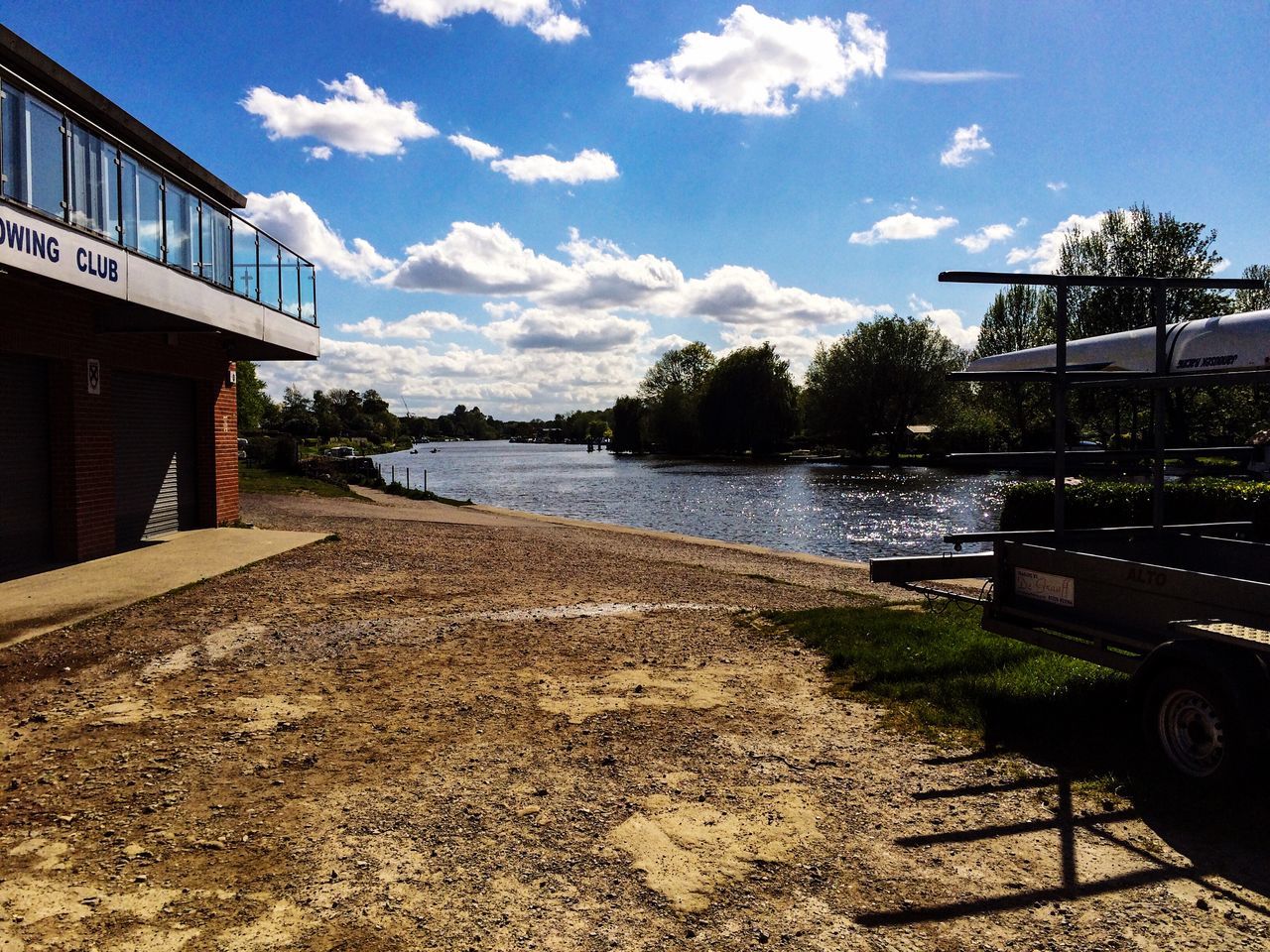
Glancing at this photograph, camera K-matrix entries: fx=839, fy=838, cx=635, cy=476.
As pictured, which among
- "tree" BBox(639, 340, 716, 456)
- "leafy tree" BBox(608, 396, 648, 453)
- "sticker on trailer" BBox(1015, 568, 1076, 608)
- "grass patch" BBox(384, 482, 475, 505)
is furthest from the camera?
"leafy tree" BBox(608, 396, 648, 453)

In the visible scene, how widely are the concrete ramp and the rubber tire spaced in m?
8.77

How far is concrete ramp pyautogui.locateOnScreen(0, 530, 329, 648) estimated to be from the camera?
8.37m

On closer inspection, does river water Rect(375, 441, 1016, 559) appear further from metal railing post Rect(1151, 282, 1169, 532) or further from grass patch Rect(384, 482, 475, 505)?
metal railing post Rect(1151, 282, 1169, 532)

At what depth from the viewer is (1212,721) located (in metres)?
4.36

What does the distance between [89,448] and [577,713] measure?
A: 9310 millimetres

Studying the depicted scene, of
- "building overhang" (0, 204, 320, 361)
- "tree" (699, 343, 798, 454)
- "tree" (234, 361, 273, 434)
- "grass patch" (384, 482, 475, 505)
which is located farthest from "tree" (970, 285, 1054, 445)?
"tree" (234, 361, 273, 434)

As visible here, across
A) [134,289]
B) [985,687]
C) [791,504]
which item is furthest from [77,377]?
[791,504]

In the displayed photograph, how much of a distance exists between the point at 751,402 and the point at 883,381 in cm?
1736

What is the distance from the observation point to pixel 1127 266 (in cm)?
4522

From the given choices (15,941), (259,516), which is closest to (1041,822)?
(15,941)

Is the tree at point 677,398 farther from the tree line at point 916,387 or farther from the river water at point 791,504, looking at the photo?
the river water at point 791,504

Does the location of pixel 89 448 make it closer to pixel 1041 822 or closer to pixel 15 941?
pixel 15 941

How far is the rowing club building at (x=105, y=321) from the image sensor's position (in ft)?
29.1

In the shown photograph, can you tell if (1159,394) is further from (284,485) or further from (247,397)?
(247,397)
